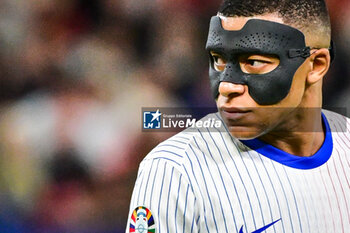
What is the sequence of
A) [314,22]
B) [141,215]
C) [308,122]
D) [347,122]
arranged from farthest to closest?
[347,122], [308,122], [314,22], [141,215]

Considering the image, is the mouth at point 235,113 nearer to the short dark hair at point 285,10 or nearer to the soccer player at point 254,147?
the soccer player at point 254,147

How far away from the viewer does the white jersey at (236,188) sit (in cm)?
167

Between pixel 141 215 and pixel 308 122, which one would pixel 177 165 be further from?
pixel 308 122

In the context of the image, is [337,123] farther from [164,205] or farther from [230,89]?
[164,205]

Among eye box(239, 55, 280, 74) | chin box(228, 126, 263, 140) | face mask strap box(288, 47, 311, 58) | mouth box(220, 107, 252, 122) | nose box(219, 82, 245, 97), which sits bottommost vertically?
chin box(228, 126, 263, 140)

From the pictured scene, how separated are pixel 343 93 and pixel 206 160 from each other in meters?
1.61

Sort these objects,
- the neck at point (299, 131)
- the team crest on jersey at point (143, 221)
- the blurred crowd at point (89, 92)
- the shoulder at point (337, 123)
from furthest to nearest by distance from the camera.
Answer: the blurred crowd at point (89, 92) → the shoulder at point (337, 123) → the neck at point (299, 131) → the team crest on jersey at point (143, 221)

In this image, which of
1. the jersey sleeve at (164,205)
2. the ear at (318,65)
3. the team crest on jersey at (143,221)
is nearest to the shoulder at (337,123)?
the ear at (318,65)

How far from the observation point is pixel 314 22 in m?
1.79

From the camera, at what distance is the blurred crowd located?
315cm

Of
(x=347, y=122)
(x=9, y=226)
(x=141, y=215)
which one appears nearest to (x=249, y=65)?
(x=141, y=215)

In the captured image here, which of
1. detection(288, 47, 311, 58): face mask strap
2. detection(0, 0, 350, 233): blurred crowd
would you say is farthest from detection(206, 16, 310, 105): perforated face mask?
detection(0, 0, 350, 233): blurred crowd

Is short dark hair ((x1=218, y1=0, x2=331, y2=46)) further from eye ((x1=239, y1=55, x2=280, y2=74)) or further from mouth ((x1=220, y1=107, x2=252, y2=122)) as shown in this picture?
mouth ((x1=220, y1=107, x2=252, y2=122))

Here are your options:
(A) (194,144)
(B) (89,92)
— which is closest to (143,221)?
(A) (194,144)
